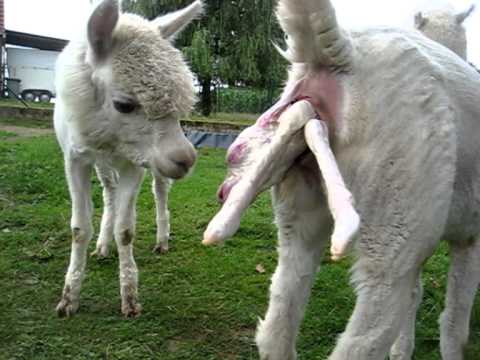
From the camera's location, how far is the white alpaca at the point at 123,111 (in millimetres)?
3291

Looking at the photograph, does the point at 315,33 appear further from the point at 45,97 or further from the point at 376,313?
the point at 45,97

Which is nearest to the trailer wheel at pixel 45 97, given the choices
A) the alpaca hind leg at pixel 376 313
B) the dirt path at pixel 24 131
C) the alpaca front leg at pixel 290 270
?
the dirt path at pixel 24 131

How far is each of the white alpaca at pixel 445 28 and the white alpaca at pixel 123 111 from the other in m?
1.61

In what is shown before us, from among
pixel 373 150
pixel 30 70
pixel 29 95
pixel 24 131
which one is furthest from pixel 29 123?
pixel 373 150

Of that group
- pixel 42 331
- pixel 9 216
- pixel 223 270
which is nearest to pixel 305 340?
pixel 223 270

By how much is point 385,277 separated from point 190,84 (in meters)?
2.00

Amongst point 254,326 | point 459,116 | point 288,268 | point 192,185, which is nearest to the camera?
point 459,116

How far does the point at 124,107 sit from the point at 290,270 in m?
1.68

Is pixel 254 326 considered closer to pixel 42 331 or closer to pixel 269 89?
pixel 42 331

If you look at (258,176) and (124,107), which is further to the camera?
(124,107)

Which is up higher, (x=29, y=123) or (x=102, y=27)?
(x=102, y=27)

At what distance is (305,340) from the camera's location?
11.5 feet

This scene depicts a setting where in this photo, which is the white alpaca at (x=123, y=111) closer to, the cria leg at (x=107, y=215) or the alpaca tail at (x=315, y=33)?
the cria leg at (x=107, y=215)

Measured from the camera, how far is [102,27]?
10.8 ft
